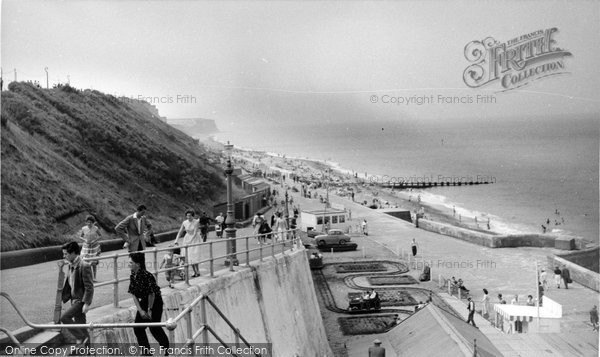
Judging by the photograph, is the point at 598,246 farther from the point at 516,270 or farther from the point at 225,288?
the point at 225,288

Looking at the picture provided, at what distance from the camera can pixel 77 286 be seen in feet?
22.9

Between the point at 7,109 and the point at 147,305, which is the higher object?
the point at 7,109

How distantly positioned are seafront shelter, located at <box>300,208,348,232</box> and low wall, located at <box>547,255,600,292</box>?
13725mm

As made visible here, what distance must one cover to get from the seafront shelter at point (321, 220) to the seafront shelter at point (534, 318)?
19326 mm

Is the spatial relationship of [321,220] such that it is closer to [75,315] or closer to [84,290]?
[84,290]

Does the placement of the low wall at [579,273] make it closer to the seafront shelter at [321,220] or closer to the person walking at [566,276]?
the person walking at [566,276]

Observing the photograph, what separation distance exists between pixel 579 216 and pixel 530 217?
6230 mm

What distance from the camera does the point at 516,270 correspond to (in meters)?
29.8

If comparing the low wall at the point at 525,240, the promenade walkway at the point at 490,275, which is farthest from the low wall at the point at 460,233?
the promenade walkway at the point at 490,275

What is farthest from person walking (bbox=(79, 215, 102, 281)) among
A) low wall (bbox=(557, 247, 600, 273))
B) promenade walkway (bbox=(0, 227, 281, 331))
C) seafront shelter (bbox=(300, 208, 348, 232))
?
seafront shelter (bbox=(300, 208, 348, 232))

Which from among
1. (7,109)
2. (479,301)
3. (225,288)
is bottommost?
(479,301)

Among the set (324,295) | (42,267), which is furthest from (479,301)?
(42,267)

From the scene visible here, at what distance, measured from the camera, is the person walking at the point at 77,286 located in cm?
686

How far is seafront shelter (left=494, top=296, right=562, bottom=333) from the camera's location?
1791cm
